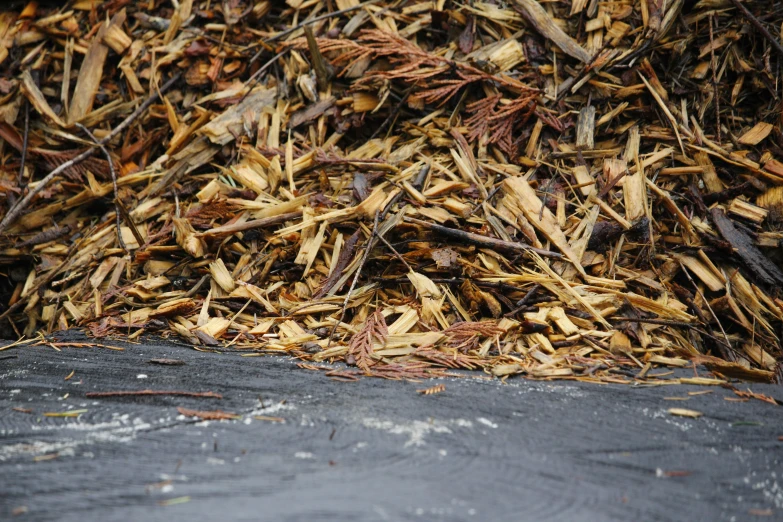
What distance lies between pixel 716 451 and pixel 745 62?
196 cm

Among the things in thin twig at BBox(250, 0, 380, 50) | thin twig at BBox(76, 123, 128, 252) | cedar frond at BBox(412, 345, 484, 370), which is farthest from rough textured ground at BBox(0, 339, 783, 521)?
thin twig at BBox(250, 0, 380, 50)

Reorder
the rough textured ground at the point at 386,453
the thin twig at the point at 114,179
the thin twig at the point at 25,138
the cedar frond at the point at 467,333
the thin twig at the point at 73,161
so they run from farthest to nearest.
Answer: the thin twig at the point at 25,138, the thin twig at the point at 73,161, the thin twig at the point at 114,179, the cedar frond at the point at 467,333, the rough textured ground at the point at 386,453

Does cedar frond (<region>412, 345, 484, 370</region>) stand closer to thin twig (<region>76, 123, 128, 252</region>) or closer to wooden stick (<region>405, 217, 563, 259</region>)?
wooden stick (<region>405, 217, 563, 259</region>)

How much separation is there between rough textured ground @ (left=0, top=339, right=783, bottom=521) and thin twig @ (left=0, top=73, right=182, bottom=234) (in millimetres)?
1443

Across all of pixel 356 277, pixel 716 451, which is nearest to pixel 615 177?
pixel 356 277

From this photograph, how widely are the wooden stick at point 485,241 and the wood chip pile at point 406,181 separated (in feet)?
0.04

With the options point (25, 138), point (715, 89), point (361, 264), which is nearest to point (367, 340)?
point (361, 264)

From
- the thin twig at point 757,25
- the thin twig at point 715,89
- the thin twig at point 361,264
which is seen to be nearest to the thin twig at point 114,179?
the thin twig at point 361,264

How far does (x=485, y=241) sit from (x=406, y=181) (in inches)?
18.4

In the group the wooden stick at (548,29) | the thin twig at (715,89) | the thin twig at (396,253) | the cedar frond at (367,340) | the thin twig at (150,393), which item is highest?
the wooden stick at (548,29)

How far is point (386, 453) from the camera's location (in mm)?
A: 1183

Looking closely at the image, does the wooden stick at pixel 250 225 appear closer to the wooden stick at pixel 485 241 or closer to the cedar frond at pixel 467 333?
the wooden stick at pixel 485 241

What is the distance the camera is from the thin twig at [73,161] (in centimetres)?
282

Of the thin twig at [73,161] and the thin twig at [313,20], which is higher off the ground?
the thin twig at [313,20]
